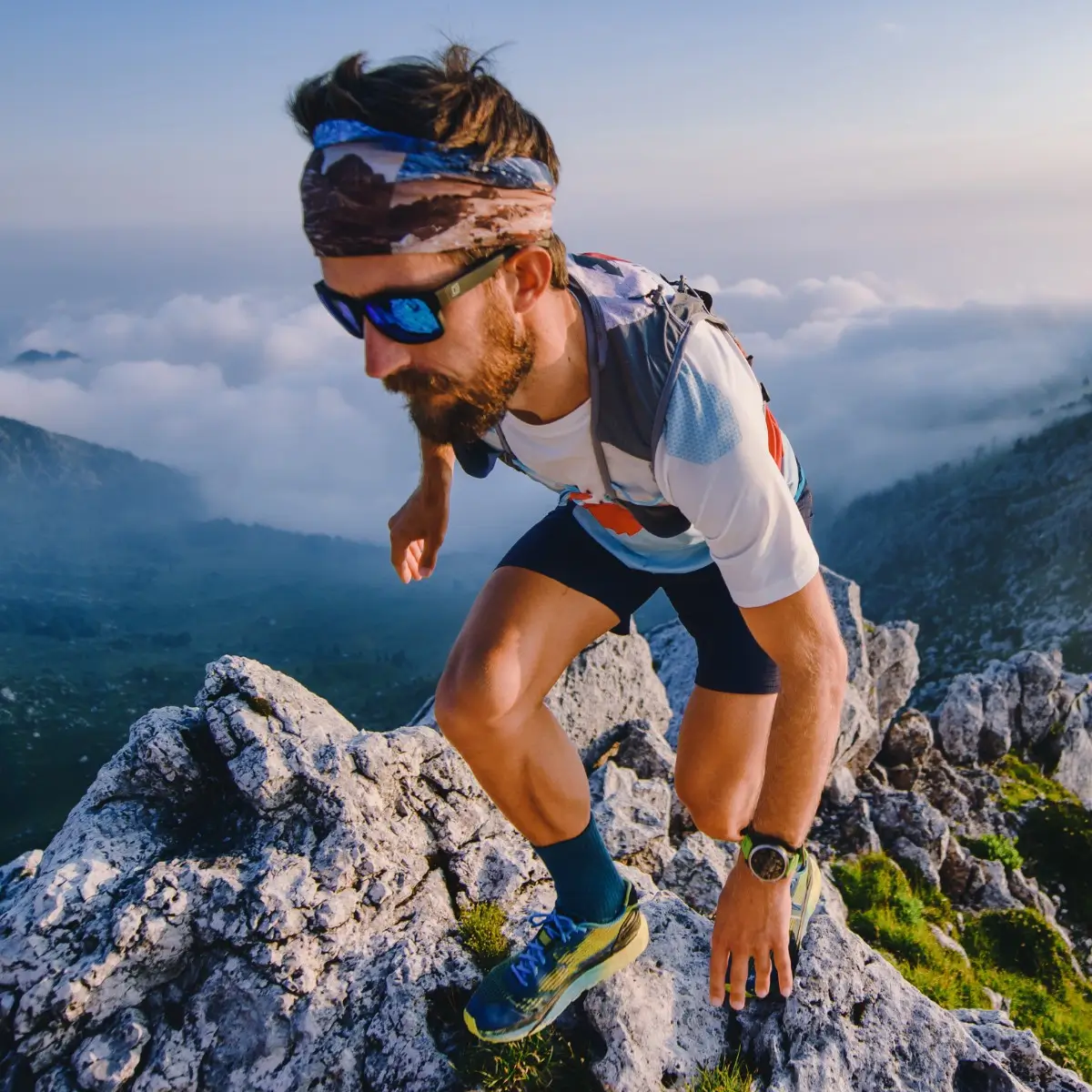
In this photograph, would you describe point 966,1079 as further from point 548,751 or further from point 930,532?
point 930,532

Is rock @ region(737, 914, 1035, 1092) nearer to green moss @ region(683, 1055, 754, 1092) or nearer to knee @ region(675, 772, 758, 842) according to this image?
green moss @ region(683, 1055, 754, 1092)

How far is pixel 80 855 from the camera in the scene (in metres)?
6.14

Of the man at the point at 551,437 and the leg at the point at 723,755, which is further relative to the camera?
the leg at the point at 723,755

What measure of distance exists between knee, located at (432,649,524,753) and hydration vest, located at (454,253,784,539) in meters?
1.29

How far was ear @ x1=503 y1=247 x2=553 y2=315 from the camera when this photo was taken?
4.25 metres

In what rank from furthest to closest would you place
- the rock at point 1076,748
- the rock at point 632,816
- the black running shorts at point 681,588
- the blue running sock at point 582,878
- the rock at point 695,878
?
1. the rock at point 1076,748
2. the rock at point 632,816
3. the rock at point 695,878
4. the black running shorts at point 681,588
5. the blue running sock at point 582,878

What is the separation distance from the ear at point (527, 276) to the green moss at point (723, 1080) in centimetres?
474

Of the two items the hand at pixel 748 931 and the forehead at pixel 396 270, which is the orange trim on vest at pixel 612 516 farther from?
the hand at pixel 748 931

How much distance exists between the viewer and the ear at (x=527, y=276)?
4246 millimetres

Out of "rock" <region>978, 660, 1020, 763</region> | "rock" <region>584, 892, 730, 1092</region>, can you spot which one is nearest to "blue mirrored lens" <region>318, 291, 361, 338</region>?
"rock" <region>584, 892, 730, 1092</region>

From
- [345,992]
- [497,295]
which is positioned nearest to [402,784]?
[345,992]

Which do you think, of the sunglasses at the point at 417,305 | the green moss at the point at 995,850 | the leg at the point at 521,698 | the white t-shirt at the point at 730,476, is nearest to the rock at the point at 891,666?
the green moss at the point at 995,850

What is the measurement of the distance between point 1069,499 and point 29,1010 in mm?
200982

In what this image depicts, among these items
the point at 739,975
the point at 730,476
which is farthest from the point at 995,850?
the point at 730,476
